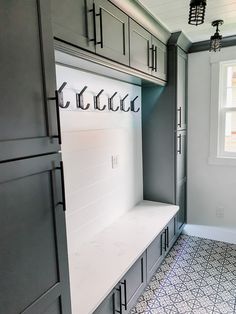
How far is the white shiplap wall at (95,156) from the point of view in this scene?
1.78 metres

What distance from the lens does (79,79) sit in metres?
1.84

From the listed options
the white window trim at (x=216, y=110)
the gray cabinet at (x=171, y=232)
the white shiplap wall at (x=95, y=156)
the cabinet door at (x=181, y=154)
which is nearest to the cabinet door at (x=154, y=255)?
the gray cabinet at (x=171, y=232)

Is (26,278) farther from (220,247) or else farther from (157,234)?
(220,247)

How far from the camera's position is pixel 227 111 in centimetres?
294

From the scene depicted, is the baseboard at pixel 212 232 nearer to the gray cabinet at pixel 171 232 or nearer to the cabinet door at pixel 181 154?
the gray cabinet at pixel 171 232

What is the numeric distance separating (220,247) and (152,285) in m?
1.10

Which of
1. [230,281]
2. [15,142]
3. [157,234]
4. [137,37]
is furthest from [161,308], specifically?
[137,37]

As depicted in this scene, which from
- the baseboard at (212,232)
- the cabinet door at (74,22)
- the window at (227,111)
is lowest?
the baseboard at (212,232)

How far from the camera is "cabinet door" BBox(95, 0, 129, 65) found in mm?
1456

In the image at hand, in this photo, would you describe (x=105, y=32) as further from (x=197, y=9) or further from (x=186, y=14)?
(x=186, y=14)

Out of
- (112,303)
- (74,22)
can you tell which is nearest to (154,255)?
(112,303)

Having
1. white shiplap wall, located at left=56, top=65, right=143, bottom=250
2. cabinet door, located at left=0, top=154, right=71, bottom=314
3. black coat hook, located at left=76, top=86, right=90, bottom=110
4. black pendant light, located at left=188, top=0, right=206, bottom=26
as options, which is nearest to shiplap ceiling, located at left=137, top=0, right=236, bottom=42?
black pendant light, located at left=188, top=0, right=206, bottom=26

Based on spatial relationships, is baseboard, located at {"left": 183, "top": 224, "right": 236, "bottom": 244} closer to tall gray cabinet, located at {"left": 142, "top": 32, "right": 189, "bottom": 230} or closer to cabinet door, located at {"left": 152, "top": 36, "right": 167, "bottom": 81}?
tall gray cabinet, located at {"left": 142, "top": 32, "right": 189, "bottom": 230}

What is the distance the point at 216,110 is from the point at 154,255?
1816mm
